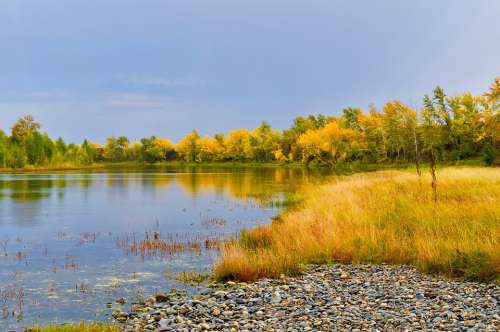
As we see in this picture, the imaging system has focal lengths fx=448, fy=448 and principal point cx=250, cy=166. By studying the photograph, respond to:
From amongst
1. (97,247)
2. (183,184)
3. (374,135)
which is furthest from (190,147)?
(97,247)

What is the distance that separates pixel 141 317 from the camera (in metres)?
10.5

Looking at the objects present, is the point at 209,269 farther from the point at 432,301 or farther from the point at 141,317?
the point at 432,301

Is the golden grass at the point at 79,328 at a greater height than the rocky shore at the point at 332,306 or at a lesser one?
lesser

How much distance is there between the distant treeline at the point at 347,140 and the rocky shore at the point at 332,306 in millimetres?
27635

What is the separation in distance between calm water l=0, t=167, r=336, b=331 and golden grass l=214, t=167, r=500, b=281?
2.59 metres

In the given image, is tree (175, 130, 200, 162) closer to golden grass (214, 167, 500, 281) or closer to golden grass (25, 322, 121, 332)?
golden grass (214, 167, 500, 281)

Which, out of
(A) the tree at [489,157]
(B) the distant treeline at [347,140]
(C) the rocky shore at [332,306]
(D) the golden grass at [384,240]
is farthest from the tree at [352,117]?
(C) the rocky shore at [332,306]

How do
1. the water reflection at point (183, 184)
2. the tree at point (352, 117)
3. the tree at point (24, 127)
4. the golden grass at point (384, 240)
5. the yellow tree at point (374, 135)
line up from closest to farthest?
the golden grass at point (384, 240) < the water reflection at point (183, 184) < the yellow tree at point (374, 135) < the tree at point (352, 117) < the tree at point (24, 127)

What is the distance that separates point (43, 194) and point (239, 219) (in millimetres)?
28881

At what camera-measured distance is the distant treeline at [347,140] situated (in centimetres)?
7400

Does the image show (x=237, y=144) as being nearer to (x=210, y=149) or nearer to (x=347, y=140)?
(x=210, y=149)

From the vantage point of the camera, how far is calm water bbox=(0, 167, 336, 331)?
1271cm

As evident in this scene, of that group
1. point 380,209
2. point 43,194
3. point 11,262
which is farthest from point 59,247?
point 43,194

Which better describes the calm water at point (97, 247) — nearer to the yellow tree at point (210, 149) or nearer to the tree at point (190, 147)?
the yellow tree at point (210, 149)
